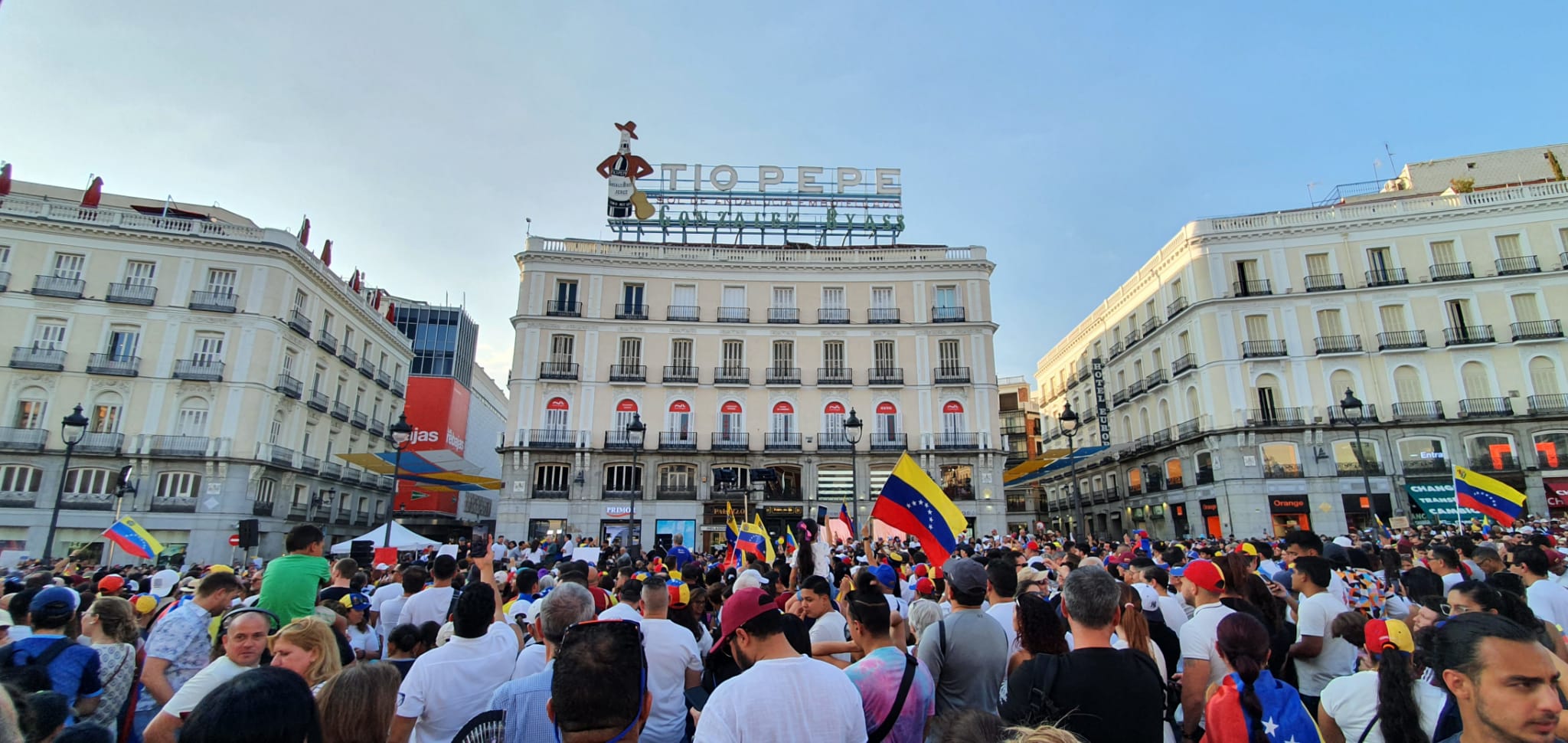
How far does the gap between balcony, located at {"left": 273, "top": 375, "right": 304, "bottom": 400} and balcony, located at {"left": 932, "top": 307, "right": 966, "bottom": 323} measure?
1248 inches

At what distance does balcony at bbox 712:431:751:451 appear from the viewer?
36.5 metres

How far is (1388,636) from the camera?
372 cm

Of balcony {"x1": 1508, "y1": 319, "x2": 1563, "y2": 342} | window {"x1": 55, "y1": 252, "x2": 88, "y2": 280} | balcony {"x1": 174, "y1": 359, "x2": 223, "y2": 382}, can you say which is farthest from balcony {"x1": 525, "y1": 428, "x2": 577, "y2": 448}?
balcony {"x1": 1508, "y1": 319, "x2": 1563, "y2": 342}

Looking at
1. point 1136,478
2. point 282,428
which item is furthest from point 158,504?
point 1136,478

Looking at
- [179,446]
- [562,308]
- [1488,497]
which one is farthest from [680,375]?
[1488,497]

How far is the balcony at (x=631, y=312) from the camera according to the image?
125ft

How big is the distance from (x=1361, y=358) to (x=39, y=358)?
195ft

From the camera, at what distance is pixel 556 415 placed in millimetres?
36344

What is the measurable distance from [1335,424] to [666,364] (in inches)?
1245

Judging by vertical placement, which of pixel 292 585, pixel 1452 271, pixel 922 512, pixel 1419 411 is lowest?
pixel 292 585

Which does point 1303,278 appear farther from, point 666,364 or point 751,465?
point 666,364

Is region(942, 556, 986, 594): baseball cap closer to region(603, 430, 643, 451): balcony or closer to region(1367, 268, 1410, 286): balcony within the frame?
region(603, 430, 643, 451): balcony

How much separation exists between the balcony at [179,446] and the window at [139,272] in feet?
24.1

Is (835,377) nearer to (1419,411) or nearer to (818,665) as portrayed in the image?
(1419,411)
